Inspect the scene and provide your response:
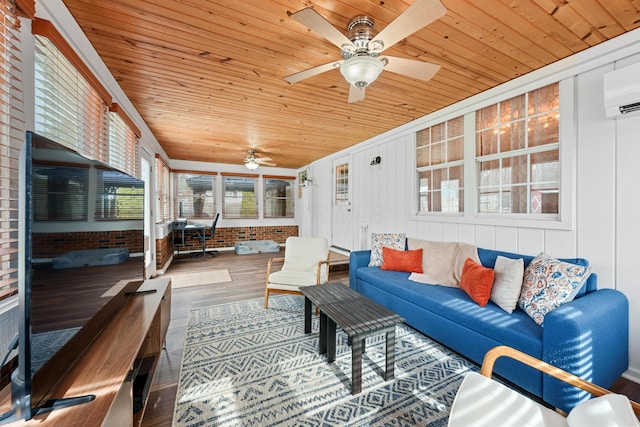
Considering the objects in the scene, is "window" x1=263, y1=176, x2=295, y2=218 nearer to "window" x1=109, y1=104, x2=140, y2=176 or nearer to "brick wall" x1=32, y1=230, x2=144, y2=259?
"window" x1=109, y1=104, x2=140, y2=176

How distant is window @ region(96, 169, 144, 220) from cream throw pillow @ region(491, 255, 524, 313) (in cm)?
283

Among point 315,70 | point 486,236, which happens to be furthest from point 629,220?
point 315,70

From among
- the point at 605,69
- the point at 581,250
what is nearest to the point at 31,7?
the point at 605,69

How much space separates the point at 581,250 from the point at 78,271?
3.51 m

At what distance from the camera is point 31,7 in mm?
1308

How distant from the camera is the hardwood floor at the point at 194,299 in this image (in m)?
1.68

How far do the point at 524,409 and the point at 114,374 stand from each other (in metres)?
1.74

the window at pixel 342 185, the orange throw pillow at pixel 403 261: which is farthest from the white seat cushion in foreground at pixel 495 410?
the window at pixel 342 185

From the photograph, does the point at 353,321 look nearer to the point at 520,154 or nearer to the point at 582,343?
the point at 582,343

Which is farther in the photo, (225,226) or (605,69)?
(225,226)

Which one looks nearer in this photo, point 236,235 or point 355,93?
point 355,93

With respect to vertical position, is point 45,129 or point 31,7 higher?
point 31,7

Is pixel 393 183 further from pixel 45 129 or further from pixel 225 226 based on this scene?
pixel 225 226

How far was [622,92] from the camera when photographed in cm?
187
